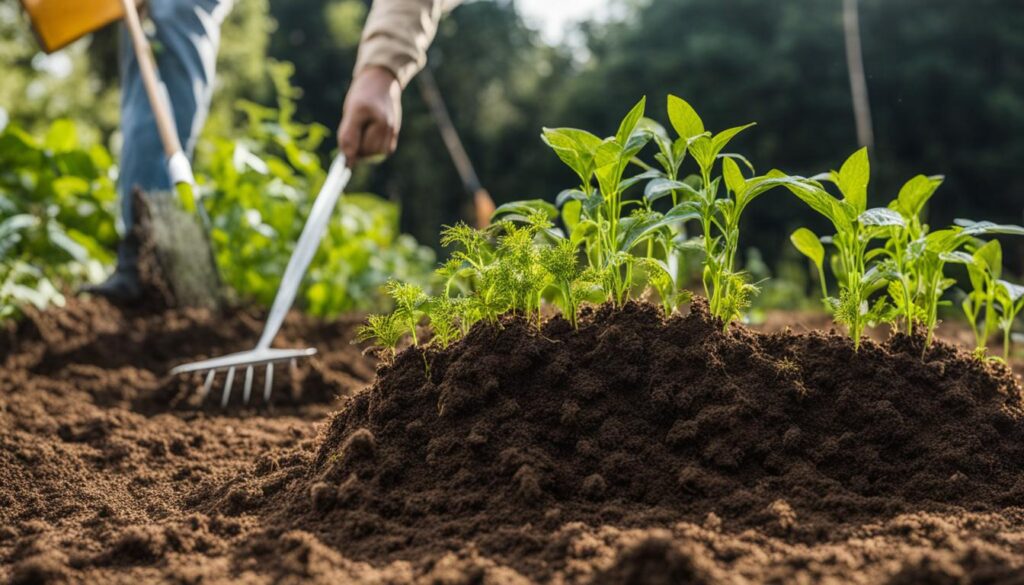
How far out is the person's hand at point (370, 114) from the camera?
9.89 ft

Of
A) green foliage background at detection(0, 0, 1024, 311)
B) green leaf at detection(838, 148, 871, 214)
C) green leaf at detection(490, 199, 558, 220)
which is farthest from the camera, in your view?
green foliage background at detection(0, 0, 1024, 311)

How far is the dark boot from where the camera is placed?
3824 mm

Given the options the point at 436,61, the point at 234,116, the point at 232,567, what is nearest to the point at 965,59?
the point at 436,61

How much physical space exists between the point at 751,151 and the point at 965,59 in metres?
5.35

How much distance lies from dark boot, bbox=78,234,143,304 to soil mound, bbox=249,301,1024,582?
2.31 meters

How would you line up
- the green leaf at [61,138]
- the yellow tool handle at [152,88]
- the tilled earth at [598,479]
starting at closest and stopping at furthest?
1. the tilled earth at [598,479]
2. the yellow tool handle at [152,88]
3. the green leaf at [61,138]

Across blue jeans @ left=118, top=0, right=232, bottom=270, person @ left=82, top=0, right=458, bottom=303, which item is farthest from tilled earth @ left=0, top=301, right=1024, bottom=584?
blue jeans @ left=118, top=0, right=232, bottom=270

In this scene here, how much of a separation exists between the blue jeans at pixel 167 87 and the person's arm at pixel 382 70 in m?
1.18

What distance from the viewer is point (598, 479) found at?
157 centimetres

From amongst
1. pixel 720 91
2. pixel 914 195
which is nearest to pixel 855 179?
pixel 914 195

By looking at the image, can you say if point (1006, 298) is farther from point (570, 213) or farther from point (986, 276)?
point (570, 213)

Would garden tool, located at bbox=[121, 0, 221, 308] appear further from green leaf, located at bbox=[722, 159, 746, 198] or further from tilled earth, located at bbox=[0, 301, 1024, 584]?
green leaf, located at bbox=[722, 159, 746, 198]

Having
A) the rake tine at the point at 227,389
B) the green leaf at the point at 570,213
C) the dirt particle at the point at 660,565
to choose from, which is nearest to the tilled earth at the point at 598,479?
the dirt particle at the point at 660,565

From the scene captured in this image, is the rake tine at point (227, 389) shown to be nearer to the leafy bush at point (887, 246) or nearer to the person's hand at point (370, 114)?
the person's hand at point (370, 114)
